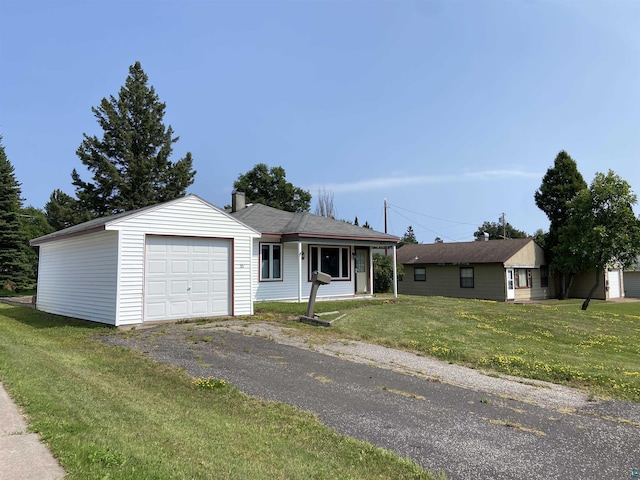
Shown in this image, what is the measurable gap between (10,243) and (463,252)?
34.3 m

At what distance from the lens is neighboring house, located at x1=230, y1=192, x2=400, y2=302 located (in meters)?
18.0

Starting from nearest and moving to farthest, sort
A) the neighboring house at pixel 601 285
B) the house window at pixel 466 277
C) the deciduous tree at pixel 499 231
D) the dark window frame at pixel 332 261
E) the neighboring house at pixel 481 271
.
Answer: the dark window frame at pixel 332 261 → the neighboring house at pixel 481 271 → the house window at pixel 466 277 → the neighboring house at pixel 601 285 → the deciduous tree at pixel 499 231

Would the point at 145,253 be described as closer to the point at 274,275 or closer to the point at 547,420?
the point at 274,275

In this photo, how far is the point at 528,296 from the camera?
104 ft

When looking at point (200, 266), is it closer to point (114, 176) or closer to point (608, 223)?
point (608, 223)

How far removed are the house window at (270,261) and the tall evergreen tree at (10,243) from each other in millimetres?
24902

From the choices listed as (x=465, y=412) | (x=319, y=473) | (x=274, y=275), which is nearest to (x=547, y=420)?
(x=465, y=412)

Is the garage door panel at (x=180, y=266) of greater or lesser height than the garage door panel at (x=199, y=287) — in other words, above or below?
above

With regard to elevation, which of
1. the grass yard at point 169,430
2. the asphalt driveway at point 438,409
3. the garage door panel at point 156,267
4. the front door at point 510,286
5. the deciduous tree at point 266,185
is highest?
the deciduous tree at point 266,185

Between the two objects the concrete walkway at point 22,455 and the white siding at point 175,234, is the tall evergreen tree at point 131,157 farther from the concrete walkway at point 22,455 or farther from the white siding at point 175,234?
the concrete walkway at point 22,455

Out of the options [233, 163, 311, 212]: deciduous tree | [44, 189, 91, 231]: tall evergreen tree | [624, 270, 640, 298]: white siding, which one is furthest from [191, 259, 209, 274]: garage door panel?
[624, 270, 640, 298]: white siding

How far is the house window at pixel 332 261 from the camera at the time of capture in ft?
63.5

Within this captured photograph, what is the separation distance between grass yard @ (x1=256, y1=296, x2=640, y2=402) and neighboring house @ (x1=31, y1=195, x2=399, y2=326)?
1.96 m

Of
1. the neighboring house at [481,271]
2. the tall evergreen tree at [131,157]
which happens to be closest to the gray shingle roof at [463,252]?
the neighboring house at [481,271]
